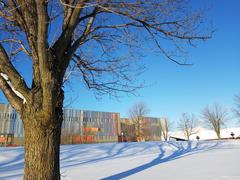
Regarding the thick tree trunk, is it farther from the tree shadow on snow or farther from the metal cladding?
the metal cladding

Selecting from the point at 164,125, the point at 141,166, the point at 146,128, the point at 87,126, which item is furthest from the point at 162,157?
the point at 164,125

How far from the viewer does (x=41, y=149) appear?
3111mm

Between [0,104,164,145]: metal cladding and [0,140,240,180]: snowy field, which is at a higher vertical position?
[0,104,164,145]: metal cladding

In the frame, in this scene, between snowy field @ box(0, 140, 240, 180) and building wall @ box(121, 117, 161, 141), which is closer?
snowy field @ box(0, 140, 240, 180)

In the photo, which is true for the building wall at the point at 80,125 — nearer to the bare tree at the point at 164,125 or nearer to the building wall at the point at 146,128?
the building wall at the point at 146,128

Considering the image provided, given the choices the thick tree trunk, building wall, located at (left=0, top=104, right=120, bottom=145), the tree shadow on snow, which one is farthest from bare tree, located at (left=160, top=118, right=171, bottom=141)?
the thick tree trunk

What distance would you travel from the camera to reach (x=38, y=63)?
135 inches

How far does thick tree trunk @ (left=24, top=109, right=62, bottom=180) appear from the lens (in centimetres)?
307

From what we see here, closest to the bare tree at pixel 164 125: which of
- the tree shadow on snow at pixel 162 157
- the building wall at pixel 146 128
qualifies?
the building wall at pixel 146 128

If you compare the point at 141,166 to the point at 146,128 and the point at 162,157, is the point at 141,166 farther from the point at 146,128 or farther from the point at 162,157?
the point at 146,128

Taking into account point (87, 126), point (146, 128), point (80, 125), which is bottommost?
point (146, 128)

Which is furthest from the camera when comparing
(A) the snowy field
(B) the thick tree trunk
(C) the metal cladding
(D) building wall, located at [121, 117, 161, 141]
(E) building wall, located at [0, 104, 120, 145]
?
(D) building wall, located at [121, 117, 161, 141]

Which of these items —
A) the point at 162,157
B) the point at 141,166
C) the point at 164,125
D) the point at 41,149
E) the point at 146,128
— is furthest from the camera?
the point at 164,125

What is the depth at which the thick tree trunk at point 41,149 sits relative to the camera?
3072 millimetres
